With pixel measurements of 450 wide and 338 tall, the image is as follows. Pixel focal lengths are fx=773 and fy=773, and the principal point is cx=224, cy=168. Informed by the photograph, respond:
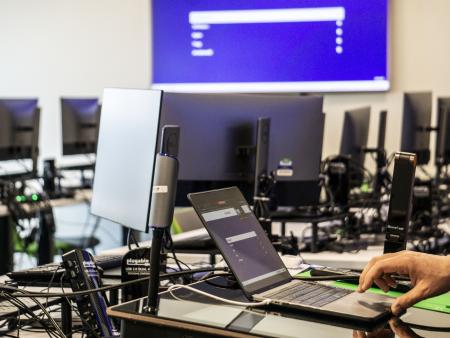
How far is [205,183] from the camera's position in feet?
9.32

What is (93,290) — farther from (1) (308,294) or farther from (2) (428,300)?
(2) (428,300)

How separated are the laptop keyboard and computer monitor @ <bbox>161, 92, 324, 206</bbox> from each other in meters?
1.23

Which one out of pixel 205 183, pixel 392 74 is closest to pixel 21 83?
pixel 392 74

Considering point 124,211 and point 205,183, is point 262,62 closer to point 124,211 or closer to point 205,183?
point 205,183

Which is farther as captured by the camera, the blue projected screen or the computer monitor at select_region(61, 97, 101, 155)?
the blue projected screen

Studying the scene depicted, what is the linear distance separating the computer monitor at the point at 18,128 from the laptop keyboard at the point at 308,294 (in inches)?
149

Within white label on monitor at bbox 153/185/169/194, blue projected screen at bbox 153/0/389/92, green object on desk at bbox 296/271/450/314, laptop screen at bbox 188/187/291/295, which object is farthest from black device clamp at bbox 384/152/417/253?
blue projected screen at bbox 153/0/389/92

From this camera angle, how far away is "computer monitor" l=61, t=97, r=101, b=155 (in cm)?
571

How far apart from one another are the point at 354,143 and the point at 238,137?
1534mm

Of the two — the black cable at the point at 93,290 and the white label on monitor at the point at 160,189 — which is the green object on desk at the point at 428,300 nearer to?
the black cable at the point at 93,290

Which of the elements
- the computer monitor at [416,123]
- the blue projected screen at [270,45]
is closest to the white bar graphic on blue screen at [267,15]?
the blue projected screen at [270,45]

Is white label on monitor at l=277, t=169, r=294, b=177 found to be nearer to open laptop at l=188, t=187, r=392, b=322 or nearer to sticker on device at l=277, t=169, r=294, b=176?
sticker on device at l=277, t=169, r=294, b=176

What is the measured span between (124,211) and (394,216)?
0.77m

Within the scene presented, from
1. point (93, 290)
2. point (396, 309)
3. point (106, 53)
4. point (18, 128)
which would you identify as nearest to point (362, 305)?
point (396, 309)
